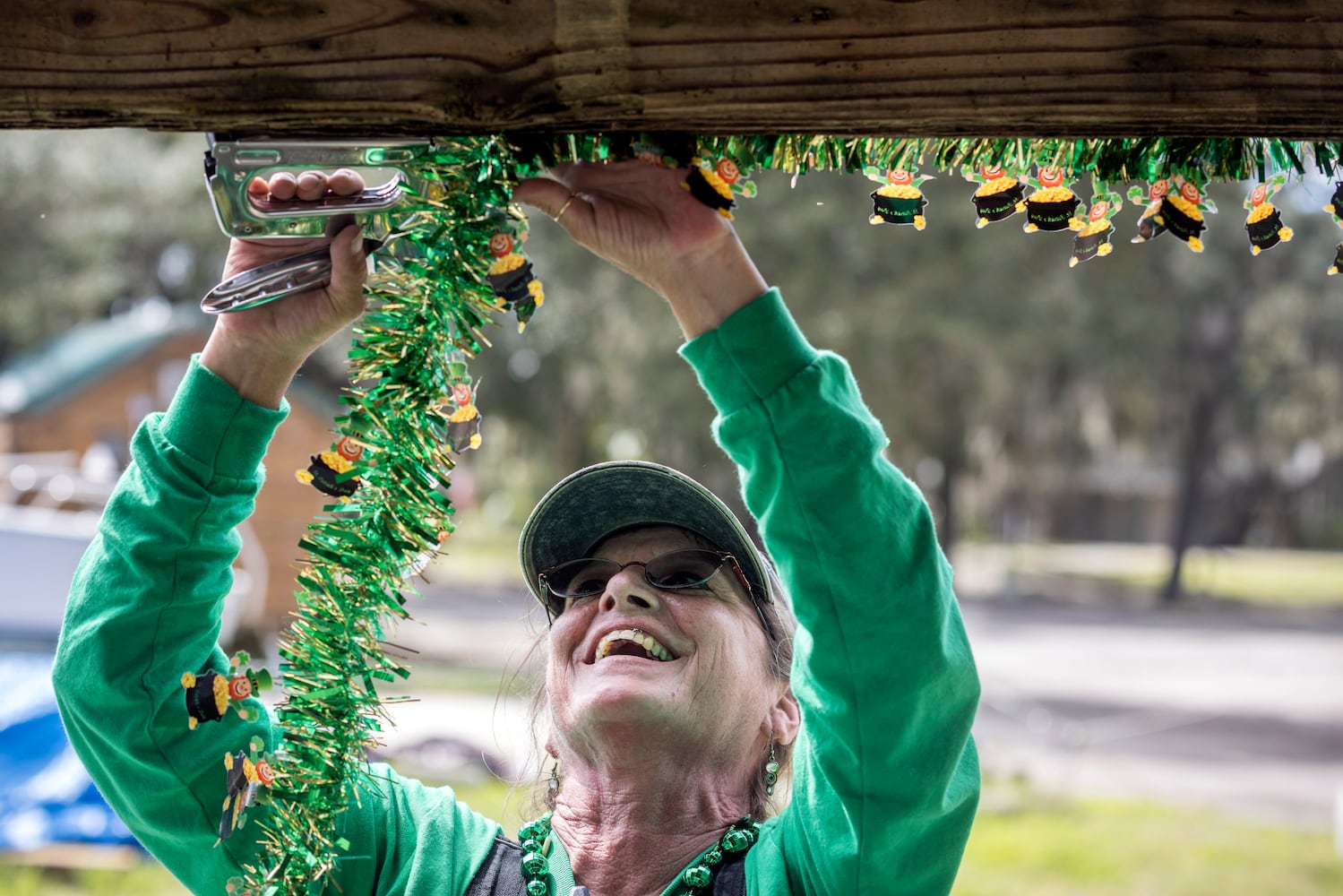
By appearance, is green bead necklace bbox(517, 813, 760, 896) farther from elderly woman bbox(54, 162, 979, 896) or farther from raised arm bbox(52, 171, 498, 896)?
raised arm bbox(52, 171, 498, 896)

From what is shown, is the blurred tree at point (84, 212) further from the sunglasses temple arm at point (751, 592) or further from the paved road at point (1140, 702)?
the sunglasses temple arm at point (751, 592)

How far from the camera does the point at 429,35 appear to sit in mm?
1157

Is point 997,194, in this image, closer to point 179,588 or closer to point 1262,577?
point 179,588

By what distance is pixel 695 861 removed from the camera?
1744mm

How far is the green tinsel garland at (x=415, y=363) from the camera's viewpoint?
126cm

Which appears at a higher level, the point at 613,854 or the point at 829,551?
the point at 829,551

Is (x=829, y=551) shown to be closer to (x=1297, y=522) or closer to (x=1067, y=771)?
(x=1067, y=771)

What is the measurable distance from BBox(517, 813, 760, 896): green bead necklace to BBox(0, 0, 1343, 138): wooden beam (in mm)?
1030

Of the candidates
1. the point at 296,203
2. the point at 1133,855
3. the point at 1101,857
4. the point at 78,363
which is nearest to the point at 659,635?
the point at 296,203

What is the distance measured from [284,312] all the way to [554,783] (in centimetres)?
99

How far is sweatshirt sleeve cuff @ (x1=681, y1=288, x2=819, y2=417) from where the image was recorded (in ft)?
4.39

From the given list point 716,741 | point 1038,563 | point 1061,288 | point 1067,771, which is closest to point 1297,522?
point 1038,563

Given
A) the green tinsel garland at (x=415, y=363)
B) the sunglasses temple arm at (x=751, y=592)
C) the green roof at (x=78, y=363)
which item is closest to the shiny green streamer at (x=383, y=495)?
the green tinsel garland at (x=415, y=363)

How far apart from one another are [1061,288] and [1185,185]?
12.2 metres
